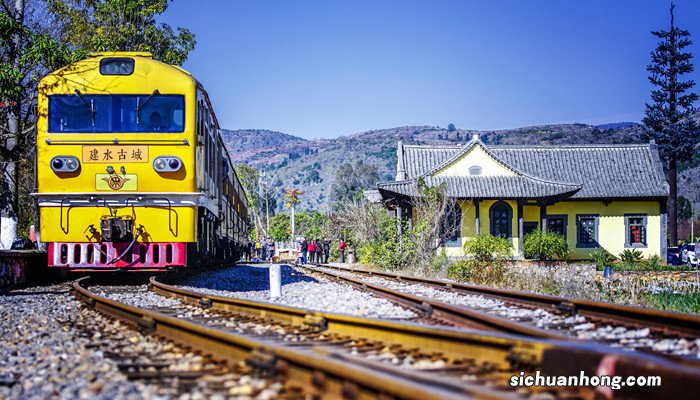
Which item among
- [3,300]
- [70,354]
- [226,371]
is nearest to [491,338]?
[226,371]

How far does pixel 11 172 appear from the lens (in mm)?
18344

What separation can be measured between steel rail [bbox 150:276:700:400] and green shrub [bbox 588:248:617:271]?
2494cm

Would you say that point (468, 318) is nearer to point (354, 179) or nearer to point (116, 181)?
point (116, 181)

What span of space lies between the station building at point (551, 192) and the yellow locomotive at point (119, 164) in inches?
784

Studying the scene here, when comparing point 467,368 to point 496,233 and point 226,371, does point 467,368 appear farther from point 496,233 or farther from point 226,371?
point 496,233

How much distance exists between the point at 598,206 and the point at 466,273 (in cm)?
1921

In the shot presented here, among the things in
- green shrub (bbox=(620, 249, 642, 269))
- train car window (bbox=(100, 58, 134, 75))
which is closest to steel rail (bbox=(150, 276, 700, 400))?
train car window (bbox=(100, 58, 134, 75))

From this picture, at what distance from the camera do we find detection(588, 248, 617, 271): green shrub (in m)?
29.8

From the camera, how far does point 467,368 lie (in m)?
4.43

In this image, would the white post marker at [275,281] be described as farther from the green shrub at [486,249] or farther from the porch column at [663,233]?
the porch column at [663,233]

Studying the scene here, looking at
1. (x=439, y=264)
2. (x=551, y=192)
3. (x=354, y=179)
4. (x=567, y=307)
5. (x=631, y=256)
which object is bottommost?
(x=631, y=256)

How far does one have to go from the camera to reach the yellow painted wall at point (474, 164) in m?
35.5

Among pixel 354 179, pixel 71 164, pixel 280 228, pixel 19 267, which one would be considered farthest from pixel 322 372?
pixel 354 179

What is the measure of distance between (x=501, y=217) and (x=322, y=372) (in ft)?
107
